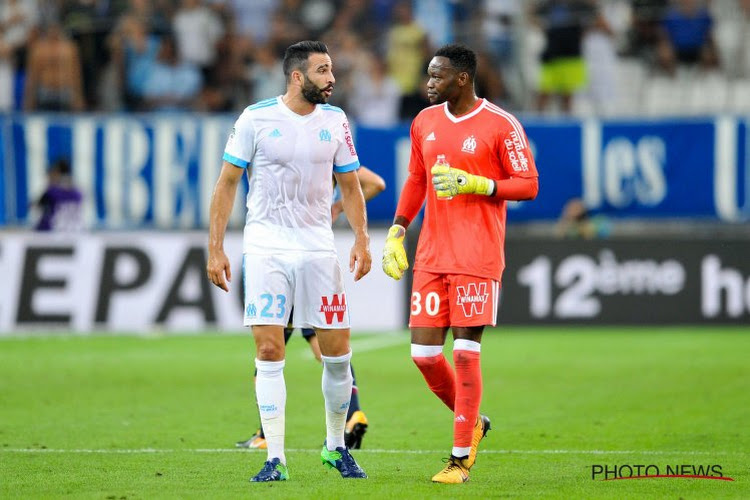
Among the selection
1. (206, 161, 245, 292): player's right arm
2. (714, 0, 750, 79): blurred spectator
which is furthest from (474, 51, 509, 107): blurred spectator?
(206, 161, 245, 292): player's right arm

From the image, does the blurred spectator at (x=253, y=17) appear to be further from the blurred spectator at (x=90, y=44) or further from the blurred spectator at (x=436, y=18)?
the blurred spectator at (x=436, y=18)

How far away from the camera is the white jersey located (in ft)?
27.0

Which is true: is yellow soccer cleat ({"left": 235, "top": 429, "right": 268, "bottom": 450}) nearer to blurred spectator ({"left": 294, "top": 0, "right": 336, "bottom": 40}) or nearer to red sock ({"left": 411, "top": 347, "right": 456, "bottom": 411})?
red sock ({"left": 411, "top": 347, "right": 456, "bottom": 411})

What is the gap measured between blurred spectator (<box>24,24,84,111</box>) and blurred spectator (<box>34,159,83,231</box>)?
3.92ft

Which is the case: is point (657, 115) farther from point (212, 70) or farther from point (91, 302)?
point (91, 302)

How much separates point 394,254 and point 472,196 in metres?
0.65

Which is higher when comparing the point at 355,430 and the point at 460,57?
the point at 460,57

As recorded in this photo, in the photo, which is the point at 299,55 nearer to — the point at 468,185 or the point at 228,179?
the point at 228,179

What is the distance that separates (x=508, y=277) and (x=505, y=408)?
8174mm

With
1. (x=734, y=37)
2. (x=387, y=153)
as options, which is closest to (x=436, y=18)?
(x=387, y=153)

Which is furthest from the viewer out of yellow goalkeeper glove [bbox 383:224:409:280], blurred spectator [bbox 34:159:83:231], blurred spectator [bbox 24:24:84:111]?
blurred spectator [bbox 24:24:84:111]

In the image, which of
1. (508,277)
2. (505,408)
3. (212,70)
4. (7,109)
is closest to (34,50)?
(7,109)

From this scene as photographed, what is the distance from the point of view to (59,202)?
2084cm

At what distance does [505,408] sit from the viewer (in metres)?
12.5
